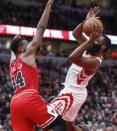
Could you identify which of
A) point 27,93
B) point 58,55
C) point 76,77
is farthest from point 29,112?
point 58,55

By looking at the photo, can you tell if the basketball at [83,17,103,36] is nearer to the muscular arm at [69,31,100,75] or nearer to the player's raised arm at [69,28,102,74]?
the player's raised arm at [69,28,102,74]

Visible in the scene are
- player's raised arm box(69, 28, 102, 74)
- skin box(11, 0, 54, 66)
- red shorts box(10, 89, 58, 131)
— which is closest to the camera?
player's raised arm box(69, 28, 102, 74)

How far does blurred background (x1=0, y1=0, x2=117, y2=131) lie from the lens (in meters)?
16.8

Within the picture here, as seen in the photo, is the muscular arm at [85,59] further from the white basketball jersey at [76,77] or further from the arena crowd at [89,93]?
the arena crowd at [89,93]

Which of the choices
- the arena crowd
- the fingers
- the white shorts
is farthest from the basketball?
the arena crowd

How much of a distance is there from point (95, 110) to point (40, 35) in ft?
38.6

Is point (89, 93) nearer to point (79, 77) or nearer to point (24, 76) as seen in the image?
point (79, 77)

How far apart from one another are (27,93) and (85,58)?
80 cm

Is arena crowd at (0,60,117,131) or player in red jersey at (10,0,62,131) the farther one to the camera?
arena crowd at (0,60,117,131)

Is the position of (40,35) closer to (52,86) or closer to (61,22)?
(52,86)

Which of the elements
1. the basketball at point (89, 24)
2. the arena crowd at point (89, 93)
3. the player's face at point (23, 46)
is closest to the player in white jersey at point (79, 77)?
the basketball at point (89, 24)

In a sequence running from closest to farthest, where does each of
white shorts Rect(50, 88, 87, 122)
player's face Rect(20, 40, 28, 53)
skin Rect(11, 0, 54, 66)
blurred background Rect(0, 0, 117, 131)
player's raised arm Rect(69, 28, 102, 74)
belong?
player's raised arm Rect(69, 28, 102, 74) → skin Rect(11, 0, 54, 66) → player's face Rect(20, 40, 28, 53) → white shorts Rect(50, 88, 87, 122) → blurred background Rect(0, 0, 117, 131)

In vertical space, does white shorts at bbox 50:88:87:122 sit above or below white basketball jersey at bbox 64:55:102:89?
below

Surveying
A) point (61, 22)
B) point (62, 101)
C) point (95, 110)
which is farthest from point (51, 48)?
point (62, 101)
